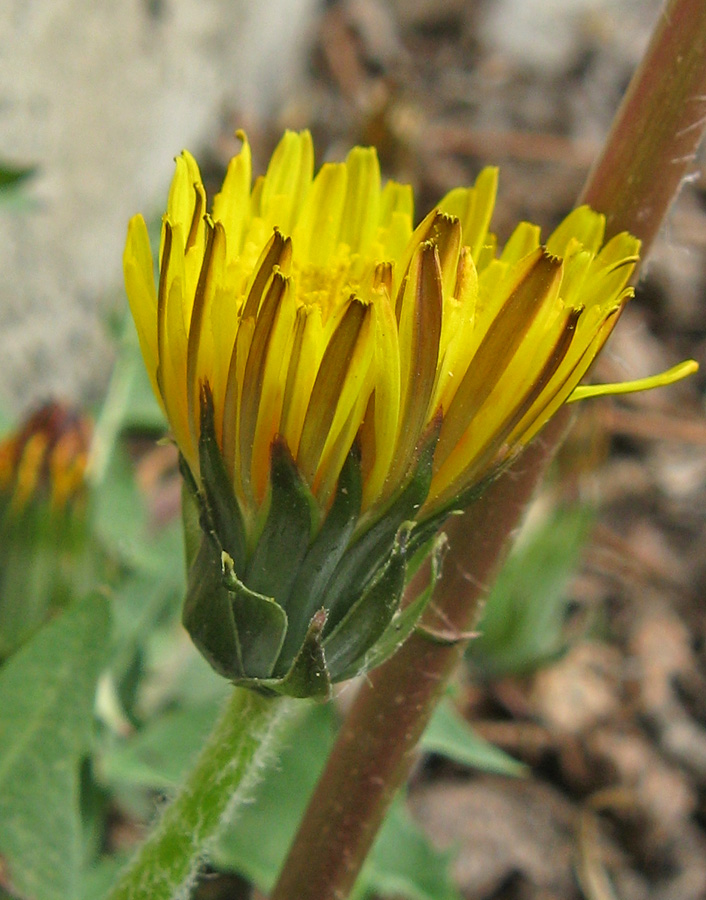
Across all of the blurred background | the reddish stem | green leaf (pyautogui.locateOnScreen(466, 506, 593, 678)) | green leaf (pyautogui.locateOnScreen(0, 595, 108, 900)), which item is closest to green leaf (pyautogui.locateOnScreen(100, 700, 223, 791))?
the blurred background

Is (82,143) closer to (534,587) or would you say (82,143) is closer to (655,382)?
(534,587)

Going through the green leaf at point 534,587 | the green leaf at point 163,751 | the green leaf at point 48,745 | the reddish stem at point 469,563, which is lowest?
the green leaf at point 534,587

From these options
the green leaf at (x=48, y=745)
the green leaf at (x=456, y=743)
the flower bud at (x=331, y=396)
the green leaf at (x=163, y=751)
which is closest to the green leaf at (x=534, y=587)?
the green leaf at (x=456, y=743)

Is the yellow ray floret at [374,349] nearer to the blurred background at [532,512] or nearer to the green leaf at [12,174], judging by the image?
the blurred background at [532,512]

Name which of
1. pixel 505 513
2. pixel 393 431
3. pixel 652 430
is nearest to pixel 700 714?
pixel 652 430

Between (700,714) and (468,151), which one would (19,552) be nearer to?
(700,714)

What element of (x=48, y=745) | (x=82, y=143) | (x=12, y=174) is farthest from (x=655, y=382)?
(x=82, y=143)
